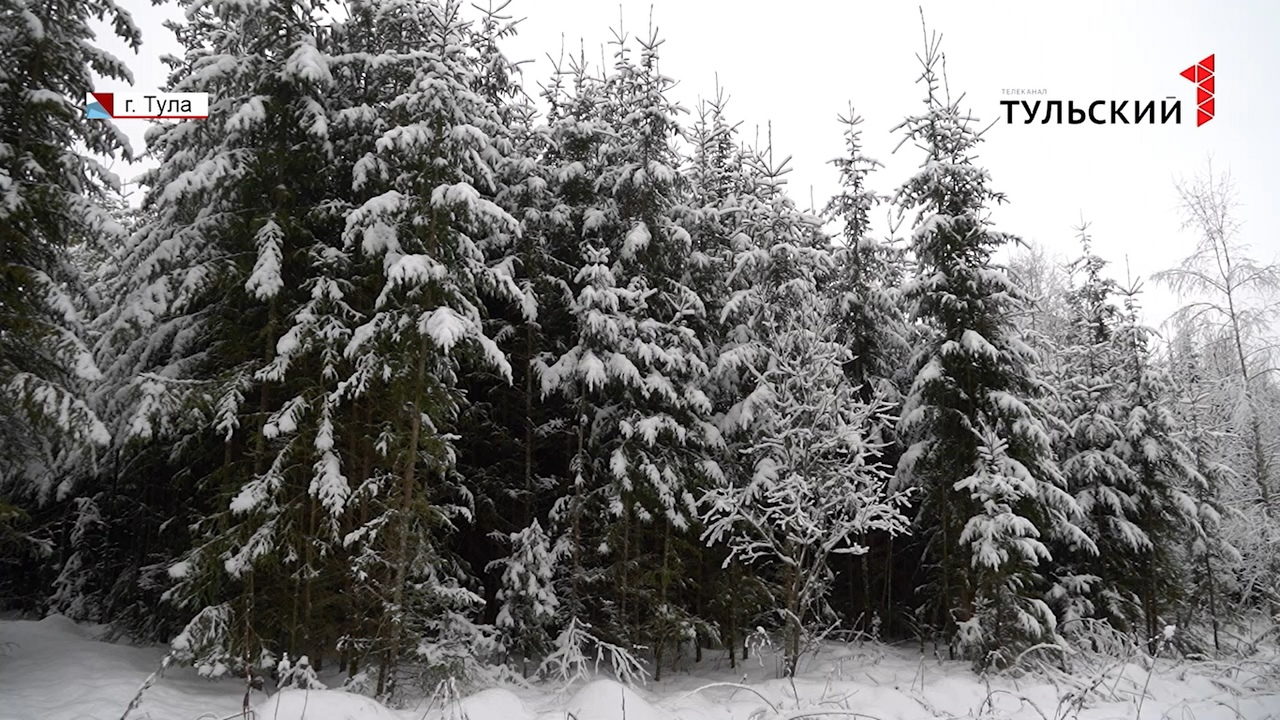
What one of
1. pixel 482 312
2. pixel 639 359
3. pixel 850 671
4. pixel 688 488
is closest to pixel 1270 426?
pixel 850 671

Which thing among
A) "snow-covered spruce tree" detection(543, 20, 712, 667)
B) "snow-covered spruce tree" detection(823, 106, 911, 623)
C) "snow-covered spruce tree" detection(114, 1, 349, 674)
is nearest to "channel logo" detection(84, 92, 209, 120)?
"snow-covered spruce tree" detection(114, 1, 349, 674)

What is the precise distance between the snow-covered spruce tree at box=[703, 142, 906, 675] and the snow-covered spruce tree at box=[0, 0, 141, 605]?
10.6 metres

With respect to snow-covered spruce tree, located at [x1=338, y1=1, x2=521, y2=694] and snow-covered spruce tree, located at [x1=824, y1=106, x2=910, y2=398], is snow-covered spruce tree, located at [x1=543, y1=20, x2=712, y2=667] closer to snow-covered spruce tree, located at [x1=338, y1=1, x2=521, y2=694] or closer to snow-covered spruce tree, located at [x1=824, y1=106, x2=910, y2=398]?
snow-covered spruce tree, located at [x1=338, y1=1, x2=521, y2=694]

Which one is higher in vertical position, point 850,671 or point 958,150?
point 958,150

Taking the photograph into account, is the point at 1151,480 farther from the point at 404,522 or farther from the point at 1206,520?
the point at 404,522

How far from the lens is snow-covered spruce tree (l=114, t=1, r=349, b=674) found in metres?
11.2

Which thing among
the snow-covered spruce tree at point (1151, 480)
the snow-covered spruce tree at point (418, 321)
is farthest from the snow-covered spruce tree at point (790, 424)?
the snow-covered spruce tree at point (1151, 480)

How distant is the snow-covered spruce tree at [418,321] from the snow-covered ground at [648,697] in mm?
1662

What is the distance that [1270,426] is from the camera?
2144 cm

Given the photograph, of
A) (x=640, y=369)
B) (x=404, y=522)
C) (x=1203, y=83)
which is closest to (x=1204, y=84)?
(x=1203, y=83)

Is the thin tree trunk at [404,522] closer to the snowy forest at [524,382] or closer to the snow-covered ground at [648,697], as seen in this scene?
the snowy forest at [524,382]

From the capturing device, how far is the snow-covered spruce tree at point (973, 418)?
14055 millimetres

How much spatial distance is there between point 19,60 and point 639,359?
36.2 ft

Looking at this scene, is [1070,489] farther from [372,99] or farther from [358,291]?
[372,99]
